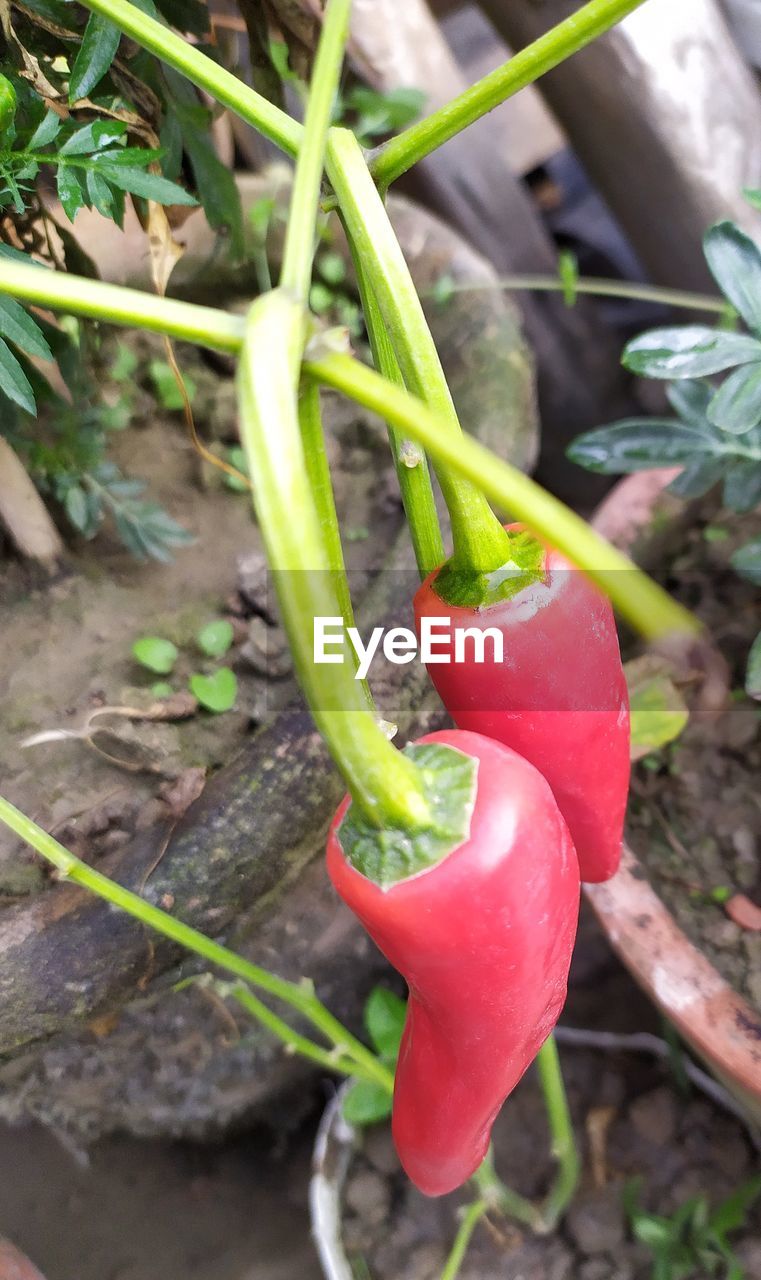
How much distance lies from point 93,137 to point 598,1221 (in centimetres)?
80

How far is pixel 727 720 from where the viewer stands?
748 millimetres

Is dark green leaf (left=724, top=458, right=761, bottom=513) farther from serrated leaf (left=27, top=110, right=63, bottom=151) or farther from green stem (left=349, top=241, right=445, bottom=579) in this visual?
serrated leaf (left=27, top=110, right=63, bottom=151)

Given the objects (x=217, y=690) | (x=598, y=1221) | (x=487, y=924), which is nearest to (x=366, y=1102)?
(x=598, y=1221)

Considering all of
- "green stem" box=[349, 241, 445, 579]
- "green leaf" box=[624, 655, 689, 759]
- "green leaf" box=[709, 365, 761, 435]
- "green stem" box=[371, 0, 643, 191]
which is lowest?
"green leaf" box=[624, 655, 689, 759]

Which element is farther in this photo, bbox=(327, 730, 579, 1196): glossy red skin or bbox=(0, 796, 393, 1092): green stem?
bbox=(0, 796, 393, 1092): green stem

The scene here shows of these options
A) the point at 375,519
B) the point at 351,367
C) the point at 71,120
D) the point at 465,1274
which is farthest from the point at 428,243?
the point at 465,1274

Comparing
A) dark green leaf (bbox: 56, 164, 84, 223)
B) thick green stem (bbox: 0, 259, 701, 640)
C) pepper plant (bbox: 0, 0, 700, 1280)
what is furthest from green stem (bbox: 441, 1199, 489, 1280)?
dark green leaf (bbox: 56, 164, 84, 223)

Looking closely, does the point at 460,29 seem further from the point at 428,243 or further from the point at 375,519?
the point at 375,519

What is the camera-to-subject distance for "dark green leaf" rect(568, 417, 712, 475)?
0.68 meters

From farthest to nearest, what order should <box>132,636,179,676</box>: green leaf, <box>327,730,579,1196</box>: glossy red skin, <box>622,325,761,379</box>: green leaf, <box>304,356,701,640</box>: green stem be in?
<box>132,636,179,676</box>: green leaf
<box>622,325,761,379</box>: green leaf
<box>327,730,579,1196</box>: glossy red skin
<box>304,356,701,640</box>: green stem

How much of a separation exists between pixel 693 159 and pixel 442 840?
0.80 m

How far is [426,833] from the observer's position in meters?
0.31

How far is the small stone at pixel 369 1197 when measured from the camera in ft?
2.32

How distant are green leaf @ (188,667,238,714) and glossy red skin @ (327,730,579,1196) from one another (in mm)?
274
